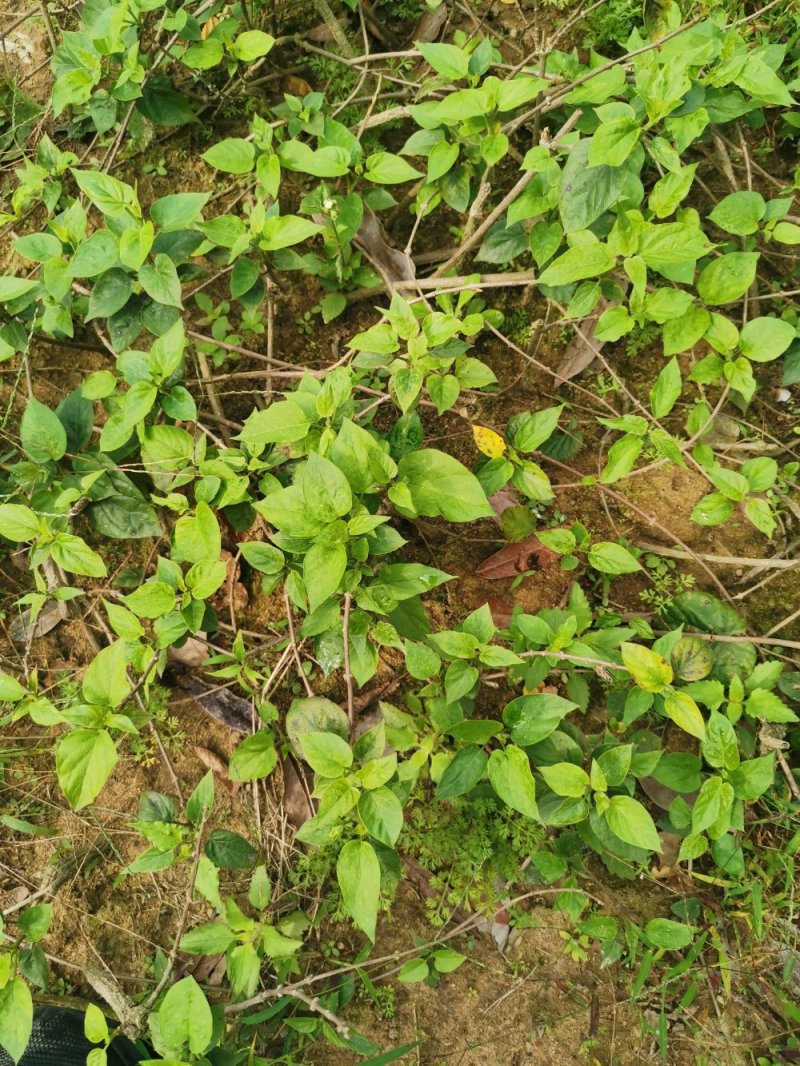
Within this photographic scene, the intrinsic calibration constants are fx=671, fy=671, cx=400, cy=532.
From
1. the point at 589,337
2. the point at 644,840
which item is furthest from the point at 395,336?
the point at 644,840

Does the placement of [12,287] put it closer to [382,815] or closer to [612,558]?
[382,815]

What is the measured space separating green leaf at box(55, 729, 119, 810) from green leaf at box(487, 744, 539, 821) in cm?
91

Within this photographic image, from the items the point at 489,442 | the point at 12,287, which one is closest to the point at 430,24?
the point at 489,442

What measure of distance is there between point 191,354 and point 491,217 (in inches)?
45.4

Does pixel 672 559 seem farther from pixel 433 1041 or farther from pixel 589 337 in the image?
pixel 433 1041

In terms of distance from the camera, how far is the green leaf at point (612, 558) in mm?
2023

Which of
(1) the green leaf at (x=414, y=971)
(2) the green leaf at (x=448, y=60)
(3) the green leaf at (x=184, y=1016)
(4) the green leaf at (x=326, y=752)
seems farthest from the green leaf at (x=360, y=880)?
(2) the green leaf at (x=448, y=60)

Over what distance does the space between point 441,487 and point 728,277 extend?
106 cm

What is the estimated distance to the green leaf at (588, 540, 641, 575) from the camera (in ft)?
6.64

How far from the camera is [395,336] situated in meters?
1.86

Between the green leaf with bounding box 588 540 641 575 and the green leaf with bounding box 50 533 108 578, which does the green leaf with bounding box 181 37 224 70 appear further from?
the green leaf with bounding box 588 540 641 575

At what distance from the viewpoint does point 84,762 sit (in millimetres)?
1617

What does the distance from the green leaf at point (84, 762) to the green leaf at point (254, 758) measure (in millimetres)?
460

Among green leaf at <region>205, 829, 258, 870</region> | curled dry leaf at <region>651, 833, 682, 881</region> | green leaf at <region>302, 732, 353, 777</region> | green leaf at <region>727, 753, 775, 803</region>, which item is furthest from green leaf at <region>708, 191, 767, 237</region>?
green leaf at <region>205, 829, 258, 870</region>
